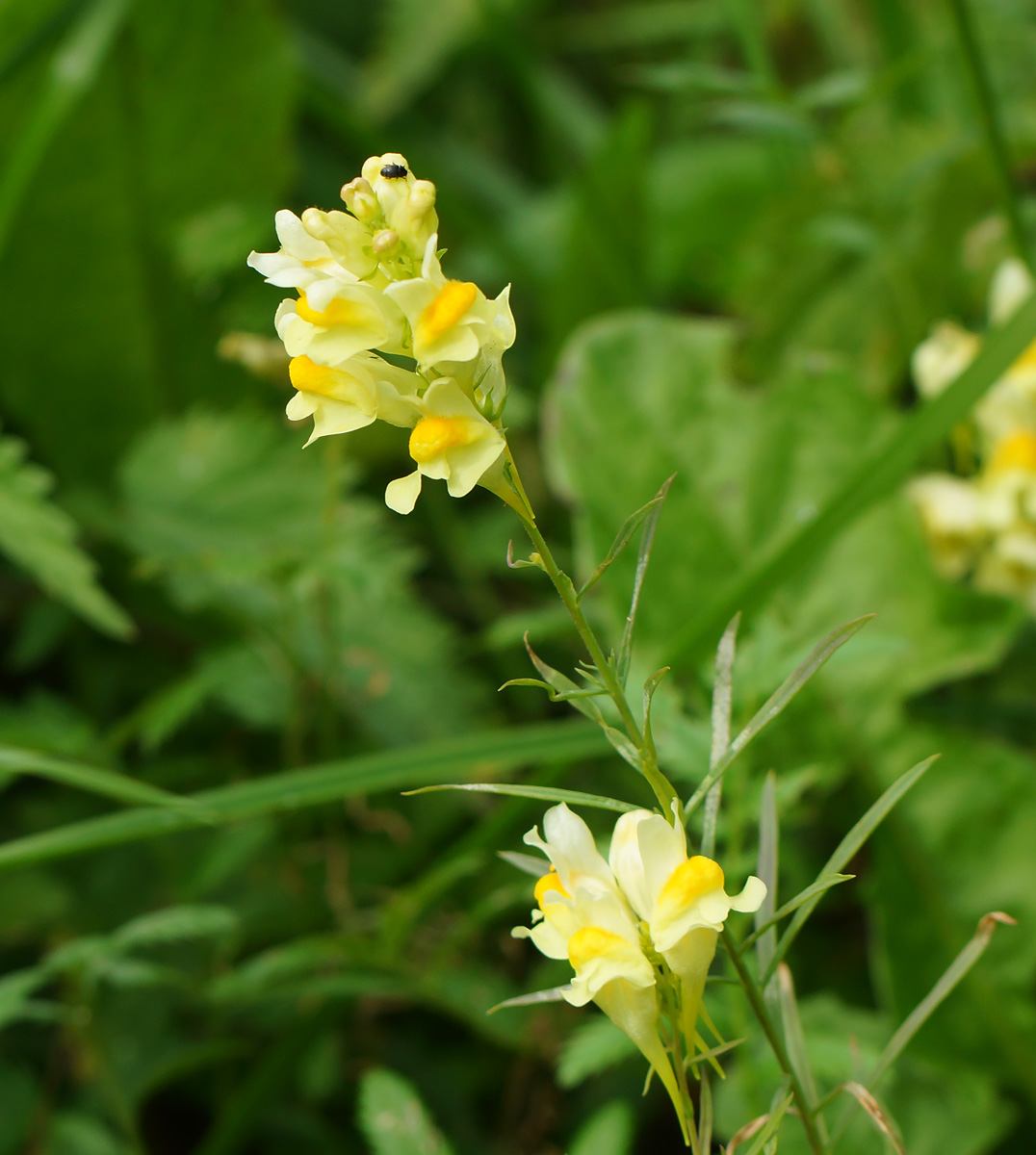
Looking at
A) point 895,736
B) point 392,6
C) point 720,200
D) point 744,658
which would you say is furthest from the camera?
point 392,6

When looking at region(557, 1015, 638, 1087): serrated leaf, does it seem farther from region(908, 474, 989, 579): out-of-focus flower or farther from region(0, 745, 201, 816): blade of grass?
region(908, 474, 989, 579): out-of-focus flower

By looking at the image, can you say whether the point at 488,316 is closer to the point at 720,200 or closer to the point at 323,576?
the point at 323,576

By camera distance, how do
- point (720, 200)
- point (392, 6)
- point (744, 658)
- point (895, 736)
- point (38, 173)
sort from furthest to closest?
point (392, 6) → point (720, 200) → point (38, 173) → point (895, 736) → point (744, 658)

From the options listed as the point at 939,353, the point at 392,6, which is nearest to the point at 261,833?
the point at 939,353

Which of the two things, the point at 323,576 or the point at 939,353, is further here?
the point at 939,353

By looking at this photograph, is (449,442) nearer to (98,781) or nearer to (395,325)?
(395,325)

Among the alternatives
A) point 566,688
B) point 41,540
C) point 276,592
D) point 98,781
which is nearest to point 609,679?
point 566,688

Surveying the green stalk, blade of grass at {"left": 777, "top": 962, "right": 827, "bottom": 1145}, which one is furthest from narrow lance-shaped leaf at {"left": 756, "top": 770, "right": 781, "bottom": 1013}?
the green stalk
